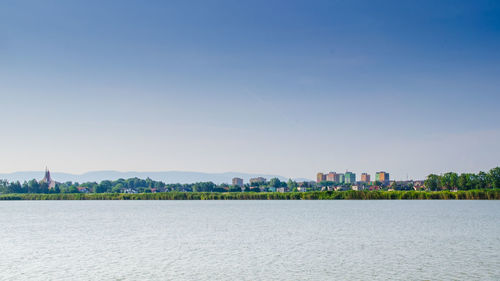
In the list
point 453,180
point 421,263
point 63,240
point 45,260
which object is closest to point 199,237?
point 63,240

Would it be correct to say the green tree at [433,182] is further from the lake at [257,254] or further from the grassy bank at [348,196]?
the lake at [257,254]

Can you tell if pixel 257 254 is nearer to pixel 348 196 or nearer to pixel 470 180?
pixel 348 196

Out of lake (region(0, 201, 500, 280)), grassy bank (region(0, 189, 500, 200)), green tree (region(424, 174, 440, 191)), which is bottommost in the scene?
lake (region(0, 201, 500, 280))

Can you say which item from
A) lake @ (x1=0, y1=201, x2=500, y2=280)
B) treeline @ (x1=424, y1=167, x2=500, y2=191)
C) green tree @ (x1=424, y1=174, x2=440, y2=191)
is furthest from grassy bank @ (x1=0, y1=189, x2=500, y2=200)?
lake @ (x1=0, y1=201, x2=500, y2=280)

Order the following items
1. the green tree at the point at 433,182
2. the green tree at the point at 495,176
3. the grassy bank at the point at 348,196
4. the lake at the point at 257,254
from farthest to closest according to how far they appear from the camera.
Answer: the green tree at the point at 433,182, the green tree at the point at 495,176, the grassy bank at the point at 348,196, the lake at the point at 257,254

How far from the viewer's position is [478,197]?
108 meters

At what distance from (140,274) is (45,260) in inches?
287

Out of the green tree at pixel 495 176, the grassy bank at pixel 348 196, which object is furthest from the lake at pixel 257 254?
the green tree at pixel 495 176

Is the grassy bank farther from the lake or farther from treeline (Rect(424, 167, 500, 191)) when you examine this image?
the lake

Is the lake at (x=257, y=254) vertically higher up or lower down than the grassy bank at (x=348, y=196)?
lower down

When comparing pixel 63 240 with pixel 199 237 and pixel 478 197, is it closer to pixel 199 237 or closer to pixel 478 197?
pixel 199 237

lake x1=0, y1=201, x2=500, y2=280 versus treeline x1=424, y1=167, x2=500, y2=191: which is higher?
treeline x1=424, y1=167, x2=500, y2=191

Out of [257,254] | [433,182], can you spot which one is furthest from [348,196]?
[257,254]

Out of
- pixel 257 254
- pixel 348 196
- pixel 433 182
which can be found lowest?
pixel 257 254
